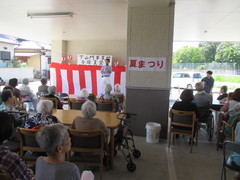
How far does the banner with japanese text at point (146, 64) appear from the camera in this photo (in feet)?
13.0

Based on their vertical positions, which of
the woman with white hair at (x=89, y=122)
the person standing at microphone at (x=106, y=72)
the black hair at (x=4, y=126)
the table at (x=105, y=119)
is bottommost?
the table at (x=105, y=119)

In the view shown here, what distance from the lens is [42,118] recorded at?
227 centimetres

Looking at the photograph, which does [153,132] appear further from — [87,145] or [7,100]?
[7,100]

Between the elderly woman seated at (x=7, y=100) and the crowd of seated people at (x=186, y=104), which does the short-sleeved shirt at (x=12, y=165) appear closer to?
the elderly woman seated at (x=7, y=100)

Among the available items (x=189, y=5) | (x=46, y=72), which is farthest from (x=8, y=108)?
(x=46, y=72)

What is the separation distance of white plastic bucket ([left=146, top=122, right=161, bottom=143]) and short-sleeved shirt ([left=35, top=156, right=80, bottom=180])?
257 centimetres

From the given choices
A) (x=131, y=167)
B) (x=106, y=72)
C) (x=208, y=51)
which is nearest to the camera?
(x=131, y=167)

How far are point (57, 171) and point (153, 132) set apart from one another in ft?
8.86

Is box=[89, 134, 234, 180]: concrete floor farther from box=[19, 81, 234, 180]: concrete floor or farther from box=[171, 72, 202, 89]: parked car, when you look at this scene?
box=[171, 72, 202, 89]: parked car

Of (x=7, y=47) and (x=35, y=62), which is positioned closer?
(x=7, y=47)

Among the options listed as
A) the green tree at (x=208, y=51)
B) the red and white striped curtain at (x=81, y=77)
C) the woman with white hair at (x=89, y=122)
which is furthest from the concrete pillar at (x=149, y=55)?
the green tree at (x=208, y=51)

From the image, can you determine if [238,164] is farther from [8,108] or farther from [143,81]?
[8,108]

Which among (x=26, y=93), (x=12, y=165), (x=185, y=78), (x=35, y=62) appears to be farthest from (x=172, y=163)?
(x=35, y=62)

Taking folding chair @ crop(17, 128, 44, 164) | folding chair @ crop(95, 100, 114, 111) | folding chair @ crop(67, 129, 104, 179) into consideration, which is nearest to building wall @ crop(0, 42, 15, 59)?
folding chair @ crop(95, 100, 114, 111)
